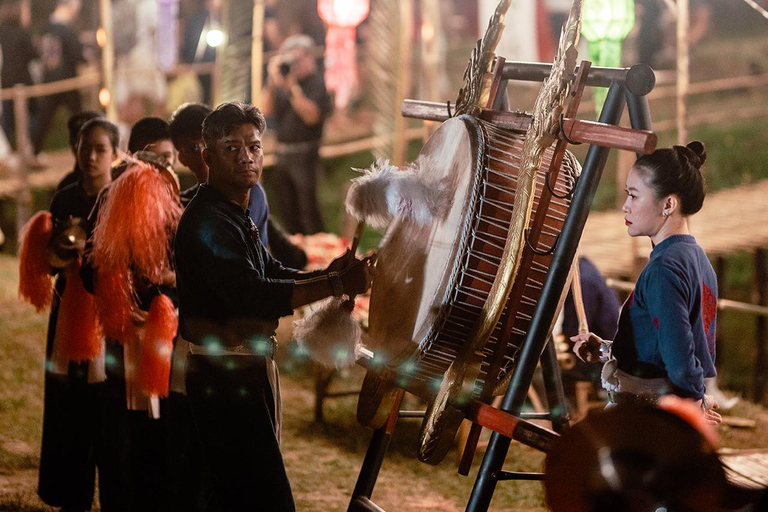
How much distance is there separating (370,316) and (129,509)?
4.91 ft

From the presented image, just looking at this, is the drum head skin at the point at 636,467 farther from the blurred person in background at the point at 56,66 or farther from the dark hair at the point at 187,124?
the blurred person in background at the point at 56,66

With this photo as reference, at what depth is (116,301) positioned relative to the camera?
13.5 feet

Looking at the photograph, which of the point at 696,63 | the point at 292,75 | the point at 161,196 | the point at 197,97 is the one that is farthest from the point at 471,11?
the point at 161,196

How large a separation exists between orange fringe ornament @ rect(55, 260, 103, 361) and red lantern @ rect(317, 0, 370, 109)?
27.4 feet

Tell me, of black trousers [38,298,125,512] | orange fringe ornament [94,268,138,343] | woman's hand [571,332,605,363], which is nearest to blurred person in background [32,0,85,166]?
black trousers [38,298,125,512]

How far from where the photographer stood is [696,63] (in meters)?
18.0

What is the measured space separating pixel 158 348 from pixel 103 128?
1.13m

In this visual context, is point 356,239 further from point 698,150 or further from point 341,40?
point 341,40

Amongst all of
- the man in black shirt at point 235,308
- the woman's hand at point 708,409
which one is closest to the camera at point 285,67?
the man in black shirt at point 235,308

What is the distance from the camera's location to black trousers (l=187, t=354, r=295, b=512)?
3145 millimetres

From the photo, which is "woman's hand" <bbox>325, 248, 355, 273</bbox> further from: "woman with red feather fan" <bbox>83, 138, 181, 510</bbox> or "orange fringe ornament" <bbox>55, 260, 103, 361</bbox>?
"orange fringe ornament" <bbox>55, 260, 103, 361</bbox>

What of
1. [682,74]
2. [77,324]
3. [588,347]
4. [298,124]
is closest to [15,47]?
[298,124]

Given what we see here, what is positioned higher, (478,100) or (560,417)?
(478,100)

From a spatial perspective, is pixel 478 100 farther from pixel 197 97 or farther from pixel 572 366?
pixel 197 97
